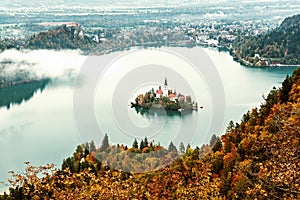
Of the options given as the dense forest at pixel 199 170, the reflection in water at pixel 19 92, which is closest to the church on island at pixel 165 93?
the dense forest at pixel 199 170

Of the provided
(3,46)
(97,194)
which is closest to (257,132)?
(97,194)

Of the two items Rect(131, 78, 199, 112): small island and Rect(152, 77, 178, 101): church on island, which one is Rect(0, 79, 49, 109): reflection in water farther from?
Rect(152, 77, 178, 101): church on island

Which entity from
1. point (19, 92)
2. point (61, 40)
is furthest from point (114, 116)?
point (61, 40)

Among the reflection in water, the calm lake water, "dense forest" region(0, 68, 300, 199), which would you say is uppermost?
"dense forest" region(0, 68, 300, 199)

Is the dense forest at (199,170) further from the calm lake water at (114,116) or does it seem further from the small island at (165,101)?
the small island at (165,101)

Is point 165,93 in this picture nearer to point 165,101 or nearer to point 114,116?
point 165,101

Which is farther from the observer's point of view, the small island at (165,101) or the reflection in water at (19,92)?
the reflection in water at (19,92)

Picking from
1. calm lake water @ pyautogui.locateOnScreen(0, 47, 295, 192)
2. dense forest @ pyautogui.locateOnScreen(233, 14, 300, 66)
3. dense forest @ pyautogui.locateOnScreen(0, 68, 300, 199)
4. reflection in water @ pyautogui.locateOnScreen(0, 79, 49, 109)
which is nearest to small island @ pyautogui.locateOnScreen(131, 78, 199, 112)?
calm lake water @ pyautogui.locateOnScreen(0, 47, 295, 192)
